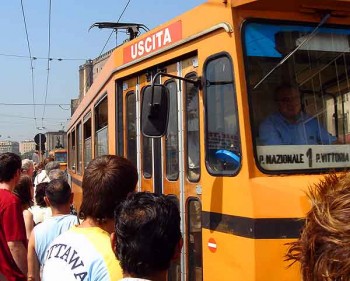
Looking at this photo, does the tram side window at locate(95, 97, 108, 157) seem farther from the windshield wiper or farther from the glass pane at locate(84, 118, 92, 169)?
the windshield wiper

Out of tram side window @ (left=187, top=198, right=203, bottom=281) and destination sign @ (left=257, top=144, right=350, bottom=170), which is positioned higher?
destination sign @ (left=257, top=144, right=350, bottom=170)

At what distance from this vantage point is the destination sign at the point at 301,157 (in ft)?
10.8

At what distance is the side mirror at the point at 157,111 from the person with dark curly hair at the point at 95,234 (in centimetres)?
95

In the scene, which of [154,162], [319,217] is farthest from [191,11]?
[319,217]

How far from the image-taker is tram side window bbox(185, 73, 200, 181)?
386 centimetres

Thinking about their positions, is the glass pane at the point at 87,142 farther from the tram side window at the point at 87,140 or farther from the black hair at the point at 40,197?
the black hair at the point at 40,197

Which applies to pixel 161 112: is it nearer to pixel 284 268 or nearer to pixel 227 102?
pixel 227 102

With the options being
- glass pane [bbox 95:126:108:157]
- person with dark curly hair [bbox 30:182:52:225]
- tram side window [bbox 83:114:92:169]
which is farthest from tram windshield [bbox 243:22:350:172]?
tram side window [bbox 83:114:92:169]

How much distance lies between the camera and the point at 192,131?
12.9 ft

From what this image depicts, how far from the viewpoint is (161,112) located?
3562mm

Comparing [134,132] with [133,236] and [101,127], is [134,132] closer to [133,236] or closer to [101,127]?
[101,127]

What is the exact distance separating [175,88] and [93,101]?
3.29 m

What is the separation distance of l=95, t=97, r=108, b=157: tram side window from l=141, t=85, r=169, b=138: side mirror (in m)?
2.30

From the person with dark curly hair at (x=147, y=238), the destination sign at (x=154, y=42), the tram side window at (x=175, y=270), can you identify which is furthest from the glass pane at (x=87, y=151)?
the person with dark curly hair at (x=147, y=238)
